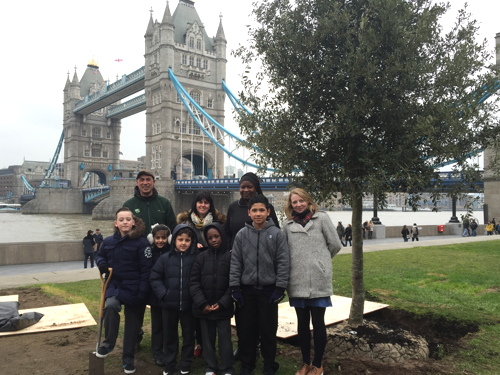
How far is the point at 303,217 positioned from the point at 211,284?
1.16m

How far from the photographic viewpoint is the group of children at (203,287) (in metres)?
4.34

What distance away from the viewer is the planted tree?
16.4 ft

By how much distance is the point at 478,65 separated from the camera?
5359 mm

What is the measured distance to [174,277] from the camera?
4551mm

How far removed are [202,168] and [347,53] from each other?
60.9 meters

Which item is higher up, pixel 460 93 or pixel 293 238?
pixel 460 93

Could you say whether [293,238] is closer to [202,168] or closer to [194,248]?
[194,248]

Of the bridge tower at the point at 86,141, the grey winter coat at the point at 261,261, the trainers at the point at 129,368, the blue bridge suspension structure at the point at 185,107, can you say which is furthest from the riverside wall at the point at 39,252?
the bridge tower at the point at 86,141

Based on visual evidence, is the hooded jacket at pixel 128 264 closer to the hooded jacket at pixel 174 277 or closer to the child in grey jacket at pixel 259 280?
the hooded jacket at pixel 174 277

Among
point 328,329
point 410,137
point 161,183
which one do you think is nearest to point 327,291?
point 328,329

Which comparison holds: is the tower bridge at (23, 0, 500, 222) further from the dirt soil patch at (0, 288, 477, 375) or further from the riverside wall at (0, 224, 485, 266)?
the dirt soil patch at (0, 288, 477, 375)

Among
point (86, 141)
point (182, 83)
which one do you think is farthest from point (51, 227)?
point (86, 141)

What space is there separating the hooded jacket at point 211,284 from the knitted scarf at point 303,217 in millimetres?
779

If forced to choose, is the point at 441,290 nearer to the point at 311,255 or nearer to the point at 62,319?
the point at 311,255
